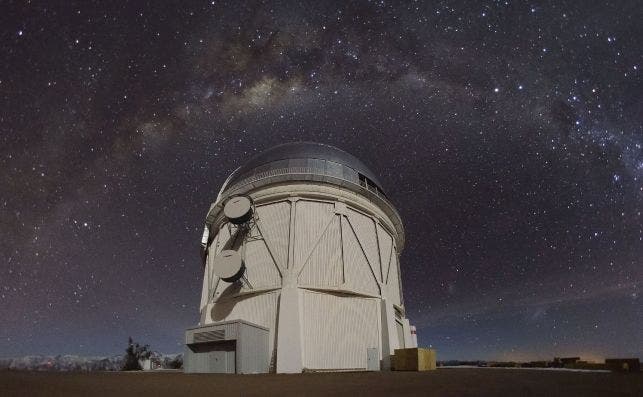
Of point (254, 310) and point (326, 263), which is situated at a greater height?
point (326, 263)

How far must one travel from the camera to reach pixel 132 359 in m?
38.3

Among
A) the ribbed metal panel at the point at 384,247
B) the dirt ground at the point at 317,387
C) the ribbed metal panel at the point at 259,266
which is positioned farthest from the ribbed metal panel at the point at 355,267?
the dirt ground at the point at 317,387

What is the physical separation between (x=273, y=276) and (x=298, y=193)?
5453 millimetres

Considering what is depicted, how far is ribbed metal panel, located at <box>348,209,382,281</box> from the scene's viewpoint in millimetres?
21703

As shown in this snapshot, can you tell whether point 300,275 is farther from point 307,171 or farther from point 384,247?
point 384,247

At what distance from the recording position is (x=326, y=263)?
65.0 ft

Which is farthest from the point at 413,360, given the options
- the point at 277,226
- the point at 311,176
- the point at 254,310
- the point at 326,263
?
the point at 311,176

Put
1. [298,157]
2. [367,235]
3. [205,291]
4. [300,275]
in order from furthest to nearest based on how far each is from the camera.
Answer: [298,157], [205,291], [367,235], [300,275]

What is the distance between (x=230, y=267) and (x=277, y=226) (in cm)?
372

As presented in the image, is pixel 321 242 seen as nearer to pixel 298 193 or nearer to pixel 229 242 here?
pixel 298 193

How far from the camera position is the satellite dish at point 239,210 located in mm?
20688

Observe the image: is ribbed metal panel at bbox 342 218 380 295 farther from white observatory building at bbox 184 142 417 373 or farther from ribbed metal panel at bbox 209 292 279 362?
ribbed metal panel at bbox 209 292 279 362

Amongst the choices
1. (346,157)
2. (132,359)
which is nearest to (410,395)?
(346,157)

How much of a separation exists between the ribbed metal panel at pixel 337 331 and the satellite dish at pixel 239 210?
6.03 meters
